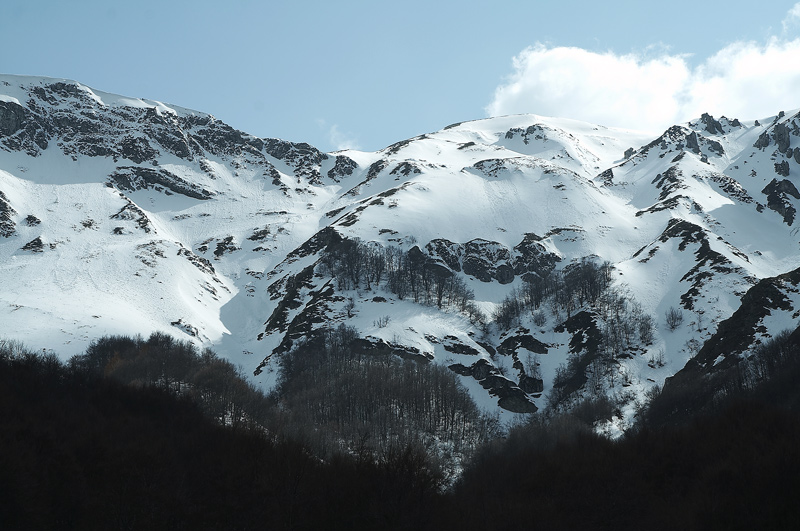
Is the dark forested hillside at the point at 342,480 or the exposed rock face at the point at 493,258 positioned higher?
the exposed rock face at the point at 493,258

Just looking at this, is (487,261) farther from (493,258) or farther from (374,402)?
(374,402)

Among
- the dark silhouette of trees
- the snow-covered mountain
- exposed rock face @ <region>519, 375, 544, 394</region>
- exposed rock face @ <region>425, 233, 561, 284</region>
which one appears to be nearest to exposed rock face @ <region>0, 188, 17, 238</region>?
the snow-covered mountain

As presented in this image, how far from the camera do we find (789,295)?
119 metres

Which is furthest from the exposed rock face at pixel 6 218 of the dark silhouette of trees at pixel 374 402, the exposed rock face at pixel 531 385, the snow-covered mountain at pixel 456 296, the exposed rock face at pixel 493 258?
the exposed rock face at pixel 531 385

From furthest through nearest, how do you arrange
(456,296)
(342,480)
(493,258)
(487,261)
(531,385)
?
(493,258)
(487,261)
(456,296)
(531,385)
(342,480)

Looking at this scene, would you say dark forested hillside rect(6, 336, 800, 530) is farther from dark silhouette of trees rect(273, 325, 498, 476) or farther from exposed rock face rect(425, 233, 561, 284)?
exposed rock face rect(425, 233, 561, 284)

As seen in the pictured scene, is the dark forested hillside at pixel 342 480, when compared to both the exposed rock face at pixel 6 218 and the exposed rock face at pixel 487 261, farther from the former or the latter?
the exposed rock face at pixel 6 218

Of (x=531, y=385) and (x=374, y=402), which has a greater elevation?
(x=531, y=385)

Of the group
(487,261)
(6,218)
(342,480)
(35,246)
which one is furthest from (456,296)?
(6,218)

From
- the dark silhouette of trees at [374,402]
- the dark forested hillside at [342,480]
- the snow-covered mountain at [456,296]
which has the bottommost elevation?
the dark forested hillside at [342,480]

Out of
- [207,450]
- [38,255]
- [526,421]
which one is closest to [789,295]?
[526,421]

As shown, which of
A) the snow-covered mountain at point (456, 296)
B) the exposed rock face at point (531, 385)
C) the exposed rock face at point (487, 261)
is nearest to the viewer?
the snow-covered mountain at point (456, 296)

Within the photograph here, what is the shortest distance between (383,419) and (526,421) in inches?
1185

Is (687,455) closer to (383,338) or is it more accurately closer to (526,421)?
(526,421)
